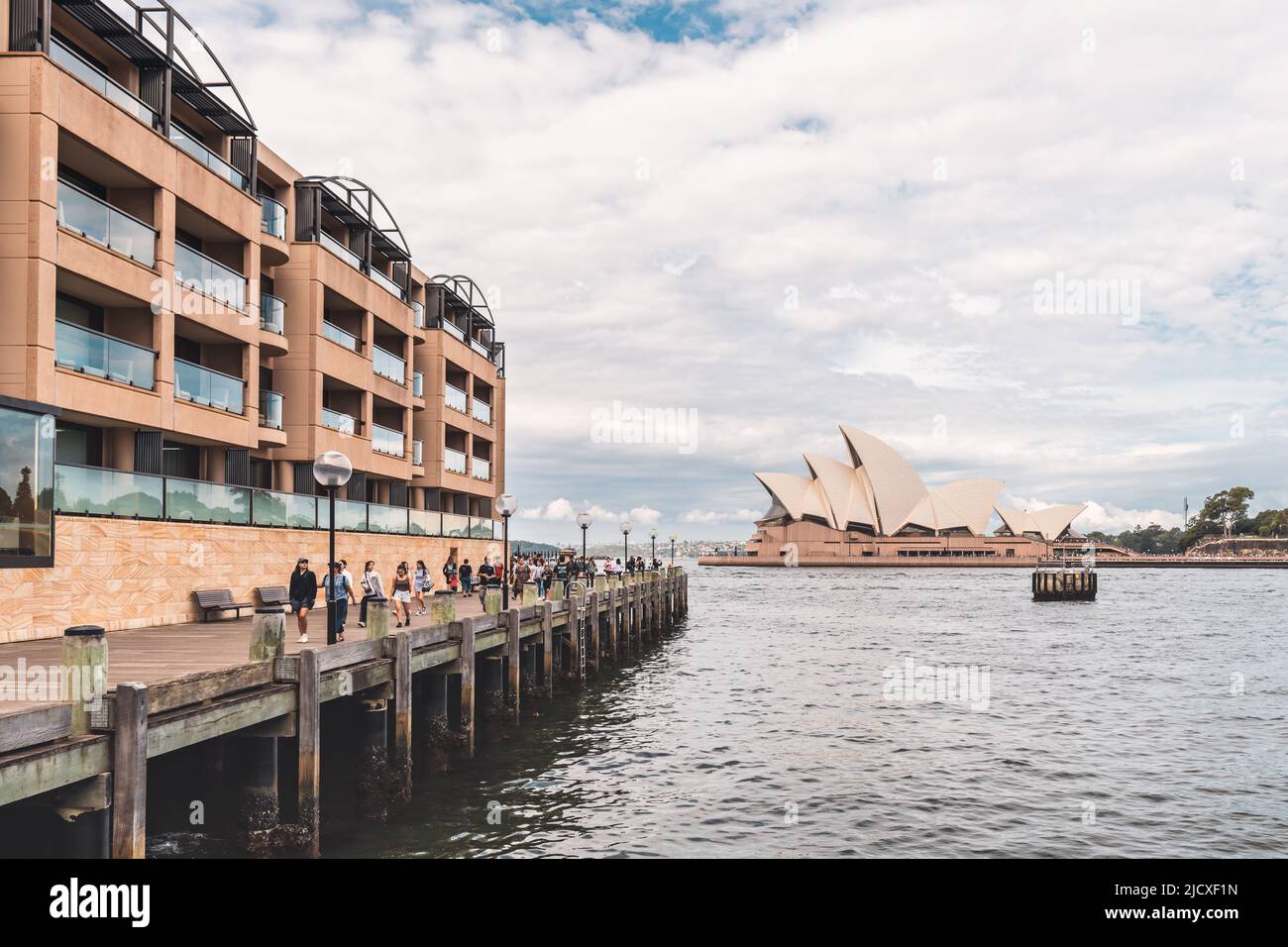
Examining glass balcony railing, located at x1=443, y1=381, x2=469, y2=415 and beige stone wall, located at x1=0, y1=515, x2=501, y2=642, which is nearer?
beige stone wall, located at x1=0, y1=515, x2=501, y2=642

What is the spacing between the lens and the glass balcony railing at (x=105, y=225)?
19172 mm

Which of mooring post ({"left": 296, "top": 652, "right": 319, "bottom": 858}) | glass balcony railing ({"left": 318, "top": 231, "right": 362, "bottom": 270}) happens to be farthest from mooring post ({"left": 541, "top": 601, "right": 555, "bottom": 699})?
glass balcony railing ({"left": 318, "top": 231, "right": 362, "bottom": 270})

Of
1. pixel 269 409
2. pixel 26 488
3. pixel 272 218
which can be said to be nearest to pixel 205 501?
pixel 26 488

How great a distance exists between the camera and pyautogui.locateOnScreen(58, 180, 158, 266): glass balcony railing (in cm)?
1917

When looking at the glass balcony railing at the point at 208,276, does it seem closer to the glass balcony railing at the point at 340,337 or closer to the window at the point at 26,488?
the glass balcony railing at the point at 340,337

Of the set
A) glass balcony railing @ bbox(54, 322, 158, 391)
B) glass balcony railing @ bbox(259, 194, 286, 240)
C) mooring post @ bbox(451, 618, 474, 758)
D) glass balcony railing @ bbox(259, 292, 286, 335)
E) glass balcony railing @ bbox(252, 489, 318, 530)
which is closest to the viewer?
mooring post @ bbox(451, 618, 474, 758)

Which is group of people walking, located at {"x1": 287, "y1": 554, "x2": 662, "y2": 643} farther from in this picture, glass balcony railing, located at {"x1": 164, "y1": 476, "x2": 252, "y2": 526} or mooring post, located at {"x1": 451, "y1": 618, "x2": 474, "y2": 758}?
glass balcony railing, located at {"x1": 164, "y1": 476, "x2": 252, "y2": 526}

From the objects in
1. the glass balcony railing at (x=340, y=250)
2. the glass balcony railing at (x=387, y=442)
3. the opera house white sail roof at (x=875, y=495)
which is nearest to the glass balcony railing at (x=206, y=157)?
the glass balcony railing at (x=340, y=250)

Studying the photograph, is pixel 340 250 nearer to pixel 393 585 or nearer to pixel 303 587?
pixel 393 585

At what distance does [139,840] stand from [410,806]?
20.8 ft

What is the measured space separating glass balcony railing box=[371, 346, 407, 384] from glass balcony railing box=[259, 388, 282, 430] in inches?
270

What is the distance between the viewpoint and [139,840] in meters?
8.48

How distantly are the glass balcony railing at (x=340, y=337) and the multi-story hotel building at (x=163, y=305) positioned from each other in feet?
0.34
